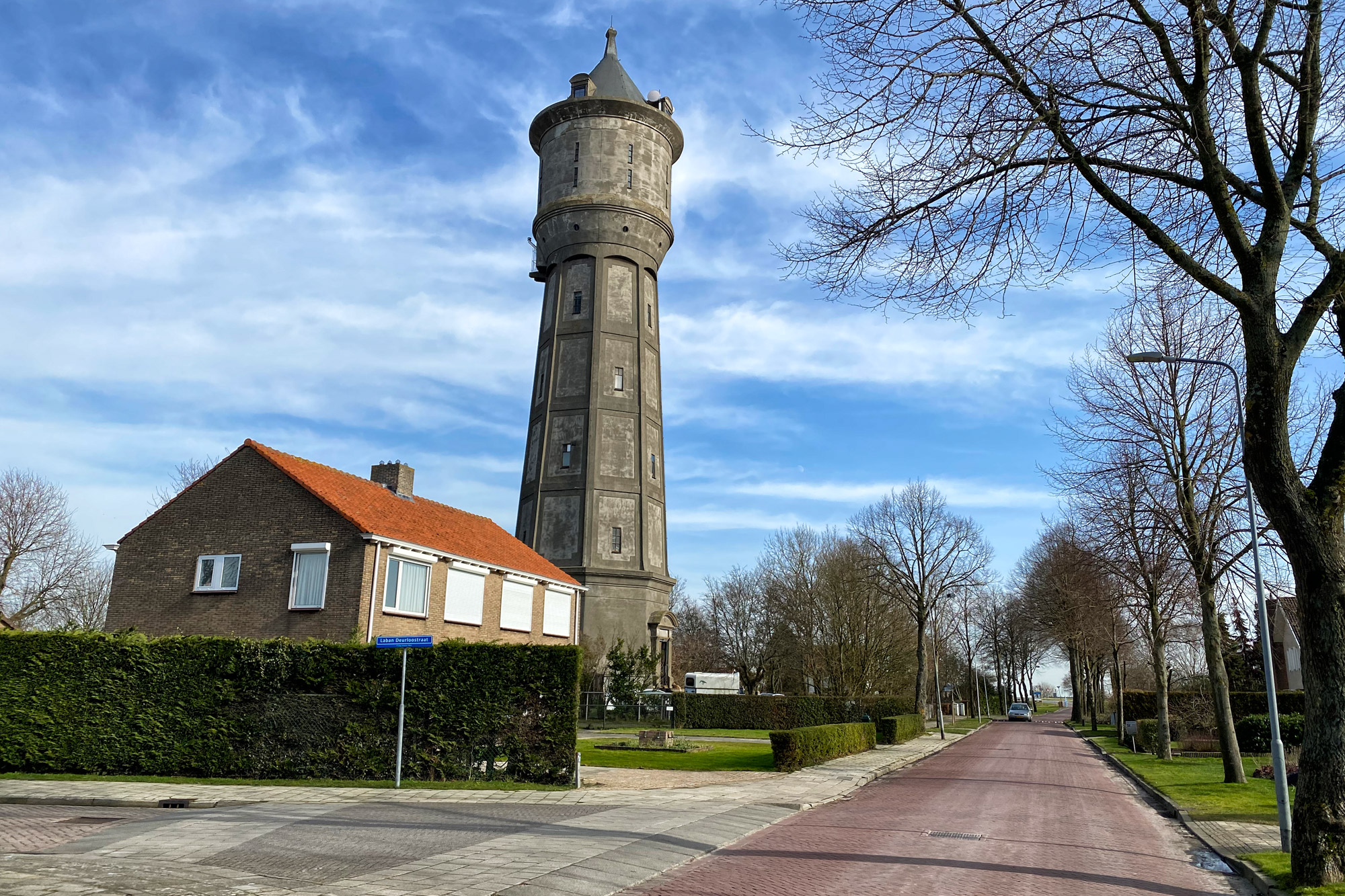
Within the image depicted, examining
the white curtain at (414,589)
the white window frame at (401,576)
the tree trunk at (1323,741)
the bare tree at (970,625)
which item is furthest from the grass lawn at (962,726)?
the tree trunk at (1323,741)

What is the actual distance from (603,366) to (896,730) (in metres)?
22.1

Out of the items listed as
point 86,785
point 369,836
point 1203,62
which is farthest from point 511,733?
point 1203,62

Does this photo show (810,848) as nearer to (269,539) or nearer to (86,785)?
(86,785)

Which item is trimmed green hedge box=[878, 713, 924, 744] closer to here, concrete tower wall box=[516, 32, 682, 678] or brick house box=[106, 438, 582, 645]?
concrete tower wall box=[516, 32, 682, 678]

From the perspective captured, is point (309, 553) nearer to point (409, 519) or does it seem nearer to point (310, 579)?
point (310, 579)

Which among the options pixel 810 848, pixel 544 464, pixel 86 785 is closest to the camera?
pixel 810 848

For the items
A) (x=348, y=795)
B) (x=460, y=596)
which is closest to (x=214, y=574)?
(x=460, y=596)

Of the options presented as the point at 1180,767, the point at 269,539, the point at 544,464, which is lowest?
the point at 1180,767

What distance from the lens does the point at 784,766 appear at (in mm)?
22609

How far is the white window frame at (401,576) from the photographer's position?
25641 mm

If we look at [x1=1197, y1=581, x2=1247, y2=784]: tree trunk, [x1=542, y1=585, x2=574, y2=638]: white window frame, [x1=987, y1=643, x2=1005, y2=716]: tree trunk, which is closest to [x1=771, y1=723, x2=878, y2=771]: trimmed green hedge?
[x1=1197, y1=581, x2=1247, y2=784]: tree trunk

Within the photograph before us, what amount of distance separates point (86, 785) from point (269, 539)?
978 centimetres

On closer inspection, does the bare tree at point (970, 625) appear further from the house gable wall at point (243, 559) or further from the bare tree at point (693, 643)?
the house gable wall at point (243, 559)

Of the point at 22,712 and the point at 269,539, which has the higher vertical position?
the point at 269,539
